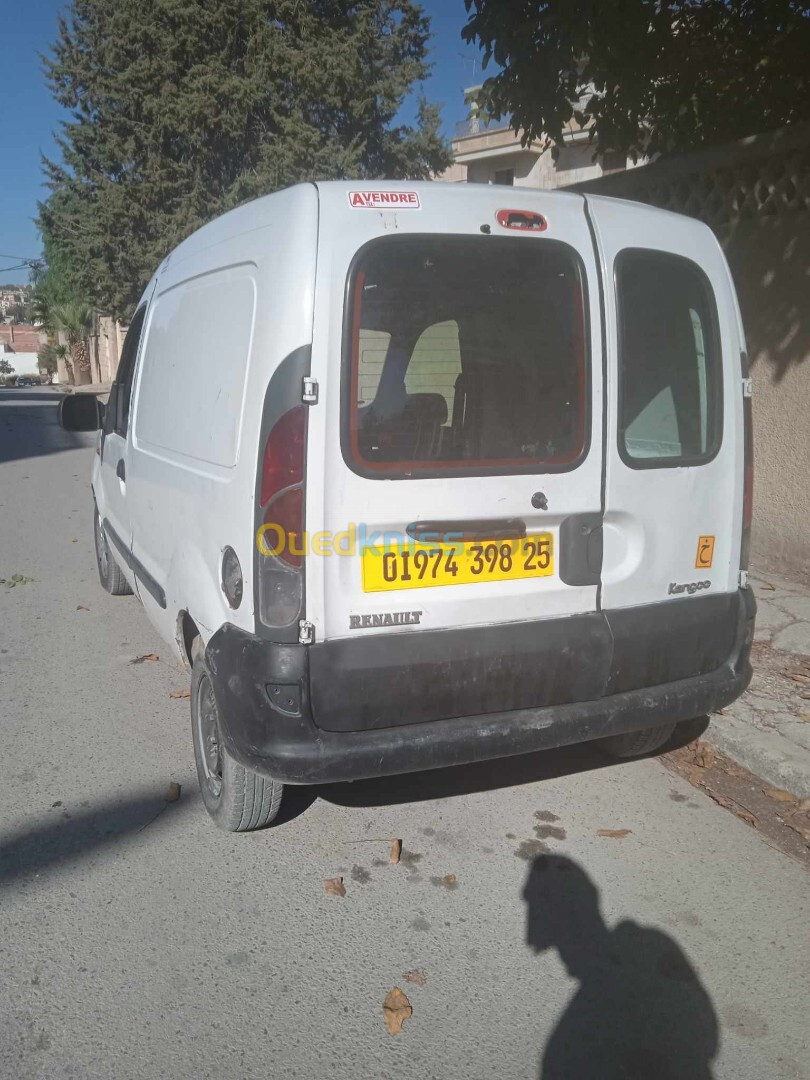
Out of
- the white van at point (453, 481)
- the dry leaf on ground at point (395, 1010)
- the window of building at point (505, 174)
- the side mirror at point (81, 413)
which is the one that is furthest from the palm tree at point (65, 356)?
the dry leaf on ground at point (395, 1010)

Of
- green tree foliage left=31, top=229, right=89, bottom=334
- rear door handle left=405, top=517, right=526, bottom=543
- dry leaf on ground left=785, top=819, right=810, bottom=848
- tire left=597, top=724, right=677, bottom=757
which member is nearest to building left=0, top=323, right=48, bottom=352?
green tree foliage left=31, top=229, right=89, bottom=334

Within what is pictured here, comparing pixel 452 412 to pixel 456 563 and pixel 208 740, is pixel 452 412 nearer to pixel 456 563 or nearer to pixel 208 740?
pixel 456 563

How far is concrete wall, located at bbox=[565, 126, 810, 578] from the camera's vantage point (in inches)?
243

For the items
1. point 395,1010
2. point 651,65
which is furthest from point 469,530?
point 651,65

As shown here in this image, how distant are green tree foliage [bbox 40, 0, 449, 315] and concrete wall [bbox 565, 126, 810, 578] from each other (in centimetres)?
1364

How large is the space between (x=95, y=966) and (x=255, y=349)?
1934 mm

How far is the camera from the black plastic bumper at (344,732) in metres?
2.82

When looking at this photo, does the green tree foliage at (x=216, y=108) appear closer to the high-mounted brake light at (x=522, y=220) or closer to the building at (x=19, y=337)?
the high-mounted brake light at (x=522, y=220)

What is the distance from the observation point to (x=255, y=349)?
2857 mm

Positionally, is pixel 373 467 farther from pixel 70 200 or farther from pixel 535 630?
pixel 70 200

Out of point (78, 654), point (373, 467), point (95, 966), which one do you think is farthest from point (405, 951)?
point (78, 654)

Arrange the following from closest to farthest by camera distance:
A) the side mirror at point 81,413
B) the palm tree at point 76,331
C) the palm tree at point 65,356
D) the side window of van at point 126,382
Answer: the side window of van at point 126,382 < the side mirror at point 81,413 < the palm tree at point 76,331 < the palm tree at point 65,356

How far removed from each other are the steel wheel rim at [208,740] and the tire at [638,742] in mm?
1656

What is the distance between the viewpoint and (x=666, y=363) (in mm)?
3291
